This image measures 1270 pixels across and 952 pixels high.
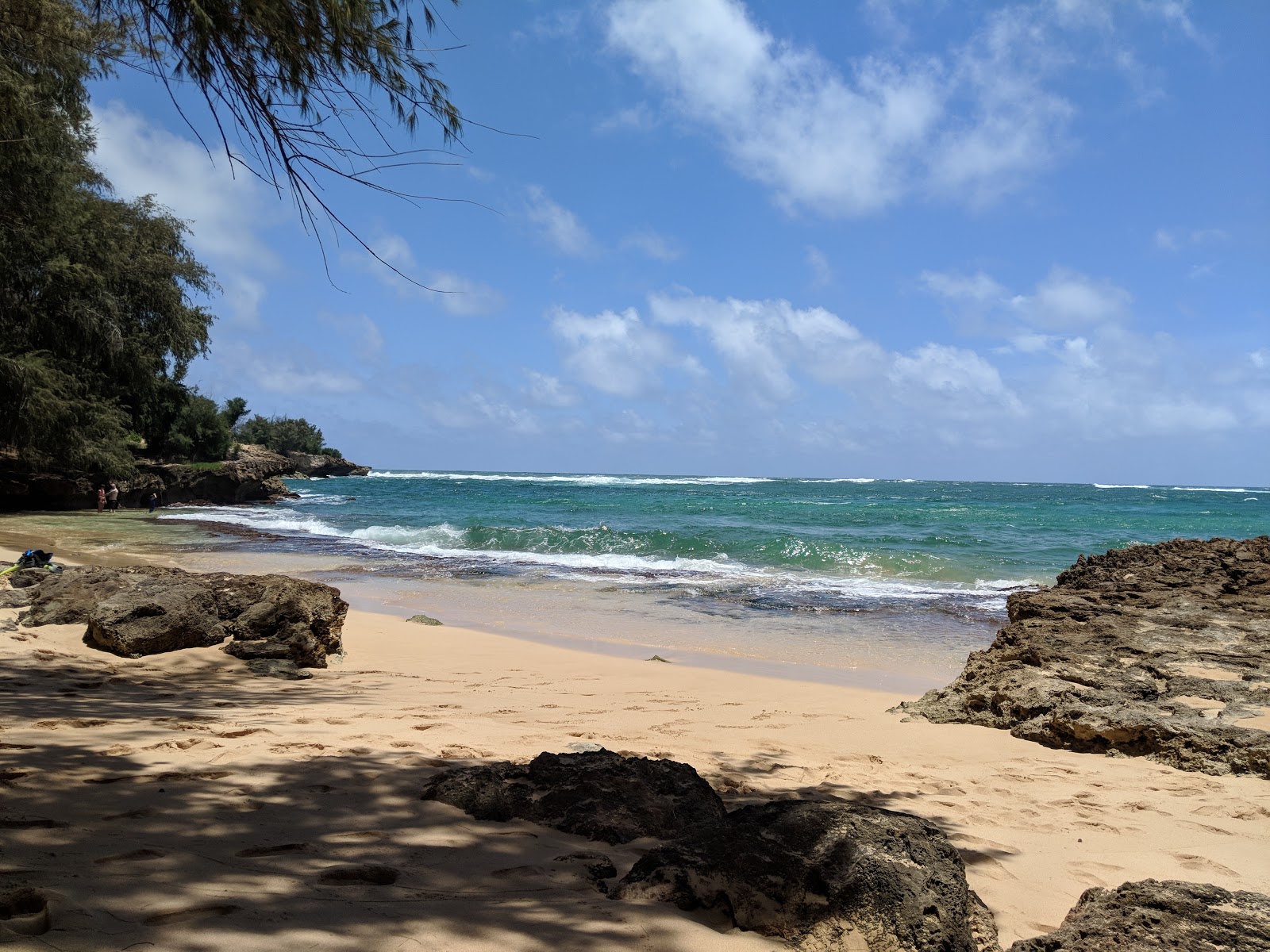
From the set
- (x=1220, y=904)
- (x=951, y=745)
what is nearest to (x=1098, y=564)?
(x=951, y=745)

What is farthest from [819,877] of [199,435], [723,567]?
[199,435]

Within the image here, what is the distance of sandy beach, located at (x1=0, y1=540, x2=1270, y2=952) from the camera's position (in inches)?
72.7

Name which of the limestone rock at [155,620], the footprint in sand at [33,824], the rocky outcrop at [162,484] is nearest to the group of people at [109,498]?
the rocky outcrop at [162,484]

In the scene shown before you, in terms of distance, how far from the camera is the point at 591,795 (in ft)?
9.12

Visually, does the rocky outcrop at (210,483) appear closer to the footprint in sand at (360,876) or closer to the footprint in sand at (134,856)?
the footprint in sand at (134,856)

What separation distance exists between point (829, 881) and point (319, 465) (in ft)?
255

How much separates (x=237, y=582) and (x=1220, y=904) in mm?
6788

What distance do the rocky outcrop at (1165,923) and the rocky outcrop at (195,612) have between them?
211 inches

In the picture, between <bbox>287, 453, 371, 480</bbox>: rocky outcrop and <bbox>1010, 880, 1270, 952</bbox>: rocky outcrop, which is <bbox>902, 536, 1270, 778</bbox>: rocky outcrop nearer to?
<bbox>1010, 880, 1270, 952</bbox>: rocky outcrop

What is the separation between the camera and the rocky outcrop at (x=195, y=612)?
5.77 meters

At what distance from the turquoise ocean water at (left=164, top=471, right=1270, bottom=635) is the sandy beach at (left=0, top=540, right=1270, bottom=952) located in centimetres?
657

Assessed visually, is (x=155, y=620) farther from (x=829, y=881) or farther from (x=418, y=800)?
(x=829, y=881)

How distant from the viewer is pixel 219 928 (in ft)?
5.57

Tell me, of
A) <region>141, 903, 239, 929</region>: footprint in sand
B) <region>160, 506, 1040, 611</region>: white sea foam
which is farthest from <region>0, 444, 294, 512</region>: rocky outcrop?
<region>141, 903, 239, 929</region>: footprint in sand
